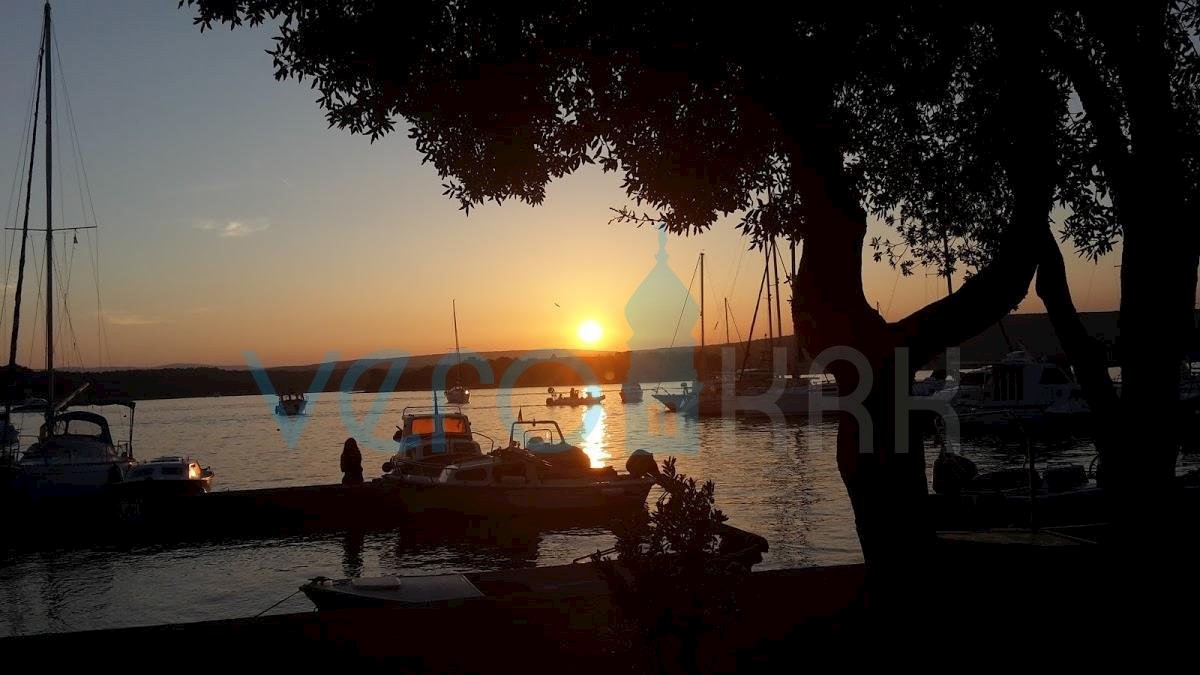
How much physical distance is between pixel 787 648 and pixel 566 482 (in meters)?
20.8

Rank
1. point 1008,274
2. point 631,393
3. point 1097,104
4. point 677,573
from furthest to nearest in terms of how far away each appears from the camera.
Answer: point 631,393, point 1097,104, point 1008,274, point 677,573

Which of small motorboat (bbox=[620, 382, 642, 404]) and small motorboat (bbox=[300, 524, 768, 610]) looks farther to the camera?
small motorboat (bbox=[620, 382, 642, 404])

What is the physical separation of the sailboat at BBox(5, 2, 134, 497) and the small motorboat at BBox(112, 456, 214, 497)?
194 centimetres

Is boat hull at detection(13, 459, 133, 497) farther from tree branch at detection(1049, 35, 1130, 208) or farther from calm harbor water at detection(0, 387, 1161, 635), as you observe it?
tree branch at detection(1049, 35, 1130, 208)

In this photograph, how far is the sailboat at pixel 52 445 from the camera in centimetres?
3359

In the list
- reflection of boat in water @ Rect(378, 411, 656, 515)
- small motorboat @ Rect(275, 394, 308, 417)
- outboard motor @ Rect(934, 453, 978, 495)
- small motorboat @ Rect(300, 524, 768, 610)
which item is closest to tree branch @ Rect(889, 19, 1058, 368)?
small motorboat @ Rect(300, 524, 768, 610)

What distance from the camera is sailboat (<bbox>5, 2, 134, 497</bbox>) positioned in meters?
33.6

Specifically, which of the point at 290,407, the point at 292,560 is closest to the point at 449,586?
the point at 292,560

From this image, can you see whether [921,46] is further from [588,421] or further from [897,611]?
[588,421]

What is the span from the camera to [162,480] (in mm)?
32438

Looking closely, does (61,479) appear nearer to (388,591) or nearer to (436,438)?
(436,438)

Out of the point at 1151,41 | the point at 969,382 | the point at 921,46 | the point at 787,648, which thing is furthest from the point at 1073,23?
the point at 969,382

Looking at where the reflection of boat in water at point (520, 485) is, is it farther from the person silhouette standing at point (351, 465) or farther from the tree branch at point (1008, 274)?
the tree branch at point (1008, 274)

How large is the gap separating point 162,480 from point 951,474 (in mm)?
26201
